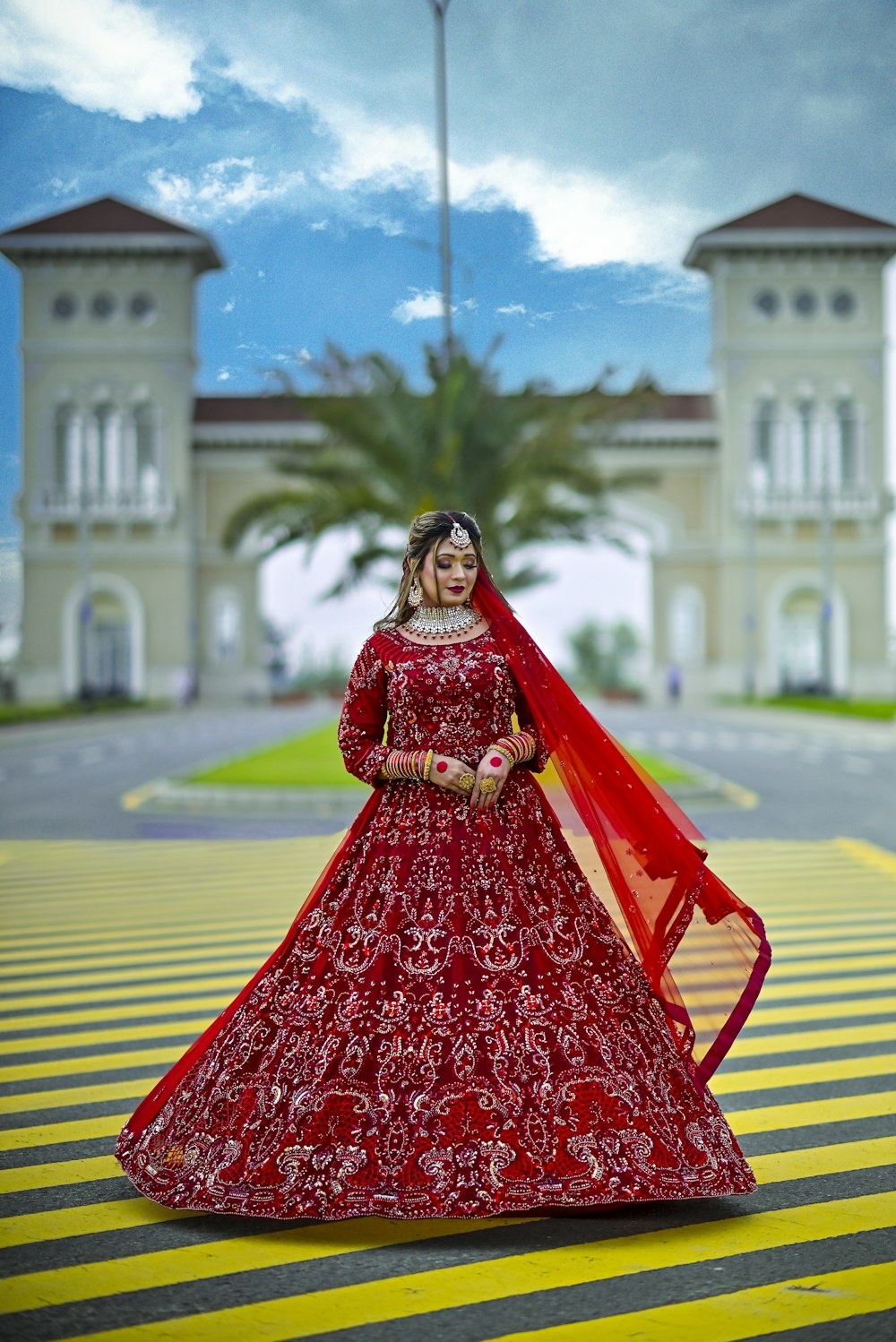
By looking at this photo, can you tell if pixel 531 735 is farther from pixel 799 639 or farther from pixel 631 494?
pixel 799 639

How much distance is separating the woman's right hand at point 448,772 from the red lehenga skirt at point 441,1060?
0.21 feet

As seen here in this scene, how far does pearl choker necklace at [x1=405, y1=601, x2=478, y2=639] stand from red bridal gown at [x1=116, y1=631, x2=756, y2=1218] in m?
0.05

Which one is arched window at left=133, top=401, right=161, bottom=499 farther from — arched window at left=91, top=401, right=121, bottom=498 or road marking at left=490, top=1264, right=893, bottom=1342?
road marking at left=490, top=1264, right=893, bottom=1342

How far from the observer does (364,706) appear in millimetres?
3896

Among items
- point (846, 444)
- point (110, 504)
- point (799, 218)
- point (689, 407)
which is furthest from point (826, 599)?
point (110, 504)

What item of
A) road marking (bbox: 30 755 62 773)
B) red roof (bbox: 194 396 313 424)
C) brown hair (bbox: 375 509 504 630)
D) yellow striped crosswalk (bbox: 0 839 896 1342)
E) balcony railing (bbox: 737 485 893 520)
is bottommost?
road marking (bbox: 30 755 62 773)

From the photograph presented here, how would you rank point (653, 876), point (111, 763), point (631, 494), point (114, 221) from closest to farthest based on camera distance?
point (653, 876), point (111, 763), point (114, 221), point (631, 494)

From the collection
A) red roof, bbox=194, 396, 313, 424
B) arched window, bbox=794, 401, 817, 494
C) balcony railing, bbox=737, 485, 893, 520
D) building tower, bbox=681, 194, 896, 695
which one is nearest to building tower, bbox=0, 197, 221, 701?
red roof, bbox=194, 396, 313, 424

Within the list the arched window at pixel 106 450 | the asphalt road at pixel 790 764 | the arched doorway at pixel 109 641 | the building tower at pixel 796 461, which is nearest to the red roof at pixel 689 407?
the building tower at pixel 796 461

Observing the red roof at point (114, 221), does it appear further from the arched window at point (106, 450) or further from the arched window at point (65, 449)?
the arched window at point (106, 450)

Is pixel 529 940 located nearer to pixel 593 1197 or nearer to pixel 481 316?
pixel 593 1197

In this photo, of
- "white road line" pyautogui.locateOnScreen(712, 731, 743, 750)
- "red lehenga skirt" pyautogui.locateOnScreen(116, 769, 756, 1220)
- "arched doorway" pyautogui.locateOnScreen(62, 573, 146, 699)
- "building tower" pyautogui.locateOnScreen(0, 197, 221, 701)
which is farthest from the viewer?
"arched doorway" pyautogui.locateOnScreen(62, 573, 146, 699)

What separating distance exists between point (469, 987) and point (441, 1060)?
7.3 inches

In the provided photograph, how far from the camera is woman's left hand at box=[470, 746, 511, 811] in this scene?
11.9 ft
